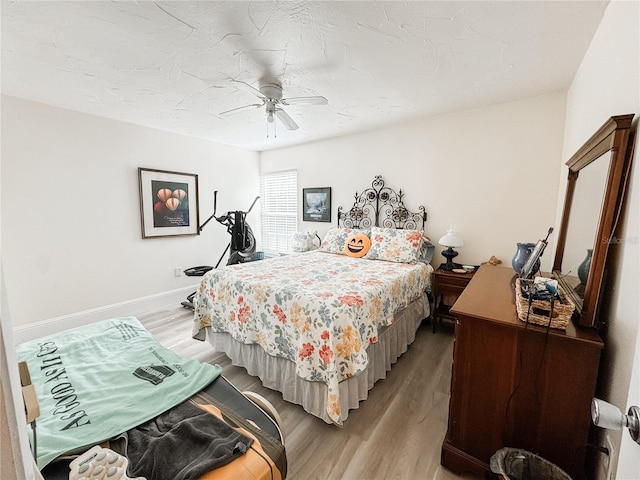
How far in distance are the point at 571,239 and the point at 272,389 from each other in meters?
2.32

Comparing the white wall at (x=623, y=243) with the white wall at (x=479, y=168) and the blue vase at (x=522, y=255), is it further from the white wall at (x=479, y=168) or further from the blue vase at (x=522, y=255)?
the white wall at (x=479, y=168)

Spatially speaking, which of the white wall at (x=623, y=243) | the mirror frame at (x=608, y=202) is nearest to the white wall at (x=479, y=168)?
the white wall at (x=623, y=243)

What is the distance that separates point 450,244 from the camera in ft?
9.77

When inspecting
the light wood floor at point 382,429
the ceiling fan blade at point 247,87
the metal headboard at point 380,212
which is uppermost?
the ceiling fan blade at point 247,87

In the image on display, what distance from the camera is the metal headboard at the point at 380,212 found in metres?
3.58

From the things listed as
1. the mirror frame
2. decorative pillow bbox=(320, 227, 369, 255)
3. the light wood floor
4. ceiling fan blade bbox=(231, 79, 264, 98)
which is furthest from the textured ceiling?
the light wood floor

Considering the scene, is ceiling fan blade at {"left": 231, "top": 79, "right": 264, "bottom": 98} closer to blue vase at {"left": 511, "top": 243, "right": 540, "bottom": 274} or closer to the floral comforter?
the floral comforter

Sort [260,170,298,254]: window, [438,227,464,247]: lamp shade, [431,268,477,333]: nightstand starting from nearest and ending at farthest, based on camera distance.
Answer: [431,268,477,333]: nightstand, [438,227,464,247]: lamp shade, [260,170,298,254]: window

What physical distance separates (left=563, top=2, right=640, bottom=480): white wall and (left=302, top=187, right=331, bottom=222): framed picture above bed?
3.11 meters

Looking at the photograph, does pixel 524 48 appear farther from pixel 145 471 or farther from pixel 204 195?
pixel 204 195

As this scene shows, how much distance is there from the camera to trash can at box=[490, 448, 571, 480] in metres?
1.15

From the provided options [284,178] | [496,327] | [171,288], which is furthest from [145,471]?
[284,178]

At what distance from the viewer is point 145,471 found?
91cm

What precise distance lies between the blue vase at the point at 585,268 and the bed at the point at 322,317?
1.15m
